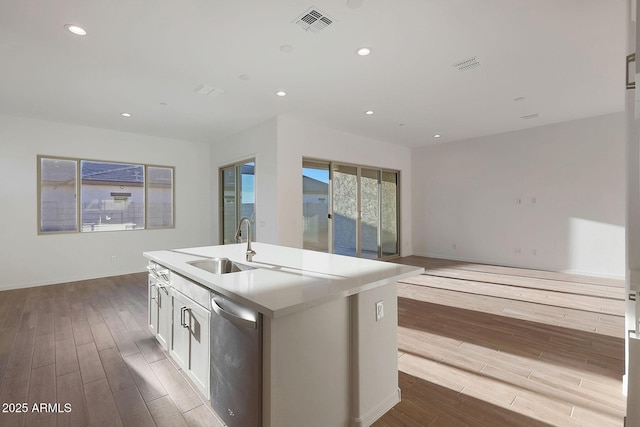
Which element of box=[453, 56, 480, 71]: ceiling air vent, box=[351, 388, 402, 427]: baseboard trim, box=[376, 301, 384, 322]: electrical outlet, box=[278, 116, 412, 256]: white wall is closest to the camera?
box=[351, 388, 402, 427]: baseboard trim

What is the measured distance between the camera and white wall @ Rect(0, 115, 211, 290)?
481cm

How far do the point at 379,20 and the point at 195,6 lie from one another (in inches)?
57.3

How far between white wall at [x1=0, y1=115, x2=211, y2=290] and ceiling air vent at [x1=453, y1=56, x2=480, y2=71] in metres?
5.57

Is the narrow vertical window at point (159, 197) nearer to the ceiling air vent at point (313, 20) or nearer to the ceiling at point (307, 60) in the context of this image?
the ceiling at point (307, 60)

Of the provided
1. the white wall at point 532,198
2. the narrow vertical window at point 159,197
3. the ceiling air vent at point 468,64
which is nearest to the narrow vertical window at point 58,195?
the narrow vertical window at point 159,197

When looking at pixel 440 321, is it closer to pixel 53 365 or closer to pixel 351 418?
pixel 351 418

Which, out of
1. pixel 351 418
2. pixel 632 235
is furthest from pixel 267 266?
pixel 632 235

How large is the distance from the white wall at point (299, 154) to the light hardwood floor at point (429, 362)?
2.16m

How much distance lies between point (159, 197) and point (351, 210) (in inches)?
161

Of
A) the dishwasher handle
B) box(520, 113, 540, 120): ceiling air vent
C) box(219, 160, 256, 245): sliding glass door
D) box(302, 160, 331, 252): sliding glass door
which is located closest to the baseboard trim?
the dishwasher handle

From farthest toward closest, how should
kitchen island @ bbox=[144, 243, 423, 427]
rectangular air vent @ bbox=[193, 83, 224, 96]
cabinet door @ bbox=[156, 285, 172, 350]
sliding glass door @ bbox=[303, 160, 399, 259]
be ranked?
sliding glass door @ bbox=[303, 160, 399, 259]
rectangular air vent @ bbox=[193, 83, 224, 96]
cabinet door @ bbox=[156, 285, 172, 350]
kitchen island @ bbox=[144, 243, 423, 427]

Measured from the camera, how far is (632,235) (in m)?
1.88

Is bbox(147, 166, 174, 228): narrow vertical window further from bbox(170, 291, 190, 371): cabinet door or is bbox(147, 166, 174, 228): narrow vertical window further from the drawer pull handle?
the drawer pull handle

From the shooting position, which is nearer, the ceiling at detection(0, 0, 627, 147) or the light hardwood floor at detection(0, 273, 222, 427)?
the light hardwood floor at detection(0, 273, 222, 427)
